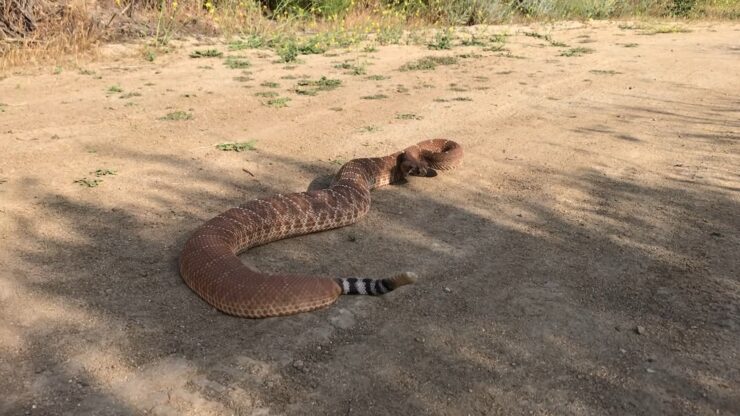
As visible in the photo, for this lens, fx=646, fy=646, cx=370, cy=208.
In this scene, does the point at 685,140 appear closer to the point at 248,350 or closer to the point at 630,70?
the point at 630,70

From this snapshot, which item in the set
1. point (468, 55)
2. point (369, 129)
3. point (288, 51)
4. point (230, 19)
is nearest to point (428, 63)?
point (468, 55)

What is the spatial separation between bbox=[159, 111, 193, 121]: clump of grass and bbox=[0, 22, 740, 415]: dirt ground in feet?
0.43

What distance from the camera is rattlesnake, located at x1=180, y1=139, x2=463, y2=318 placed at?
4574mm

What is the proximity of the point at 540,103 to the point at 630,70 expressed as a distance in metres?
3.90

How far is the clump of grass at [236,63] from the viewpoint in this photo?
12.3m

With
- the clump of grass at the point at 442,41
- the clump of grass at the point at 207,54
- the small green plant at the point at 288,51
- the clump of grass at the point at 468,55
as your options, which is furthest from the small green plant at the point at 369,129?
the clump of grass at the point at 442,41

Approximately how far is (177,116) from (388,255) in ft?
16.4

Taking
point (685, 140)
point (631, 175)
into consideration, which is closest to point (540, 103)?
point (685, 140)

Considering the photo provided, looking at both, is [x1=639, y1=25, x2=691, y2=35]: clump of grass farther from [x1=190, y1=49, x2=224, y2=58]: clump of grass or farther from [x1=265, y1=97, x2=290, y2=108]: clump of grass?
[x1=265, y1=97, x2=290, y2=108]: clump of grass

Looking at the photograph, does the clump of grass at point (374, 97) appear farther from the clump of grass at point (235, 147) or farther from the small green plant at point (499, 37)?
the small green plant at point (499, 37)

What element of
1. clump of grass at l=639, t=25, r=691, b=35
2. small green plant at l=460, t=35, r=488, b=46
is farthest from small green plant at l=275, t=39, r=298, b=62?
clump of grass at l=639, t=25, r=691, b=35

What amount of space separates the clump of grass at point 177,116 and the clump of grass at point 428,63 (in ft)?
16.9

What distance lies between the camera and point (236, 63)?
1241 centimetres

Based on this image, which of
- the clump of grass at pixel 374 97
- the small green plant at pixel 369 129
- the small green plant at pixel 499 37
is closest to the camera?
the small green plant at pixel 369 129
